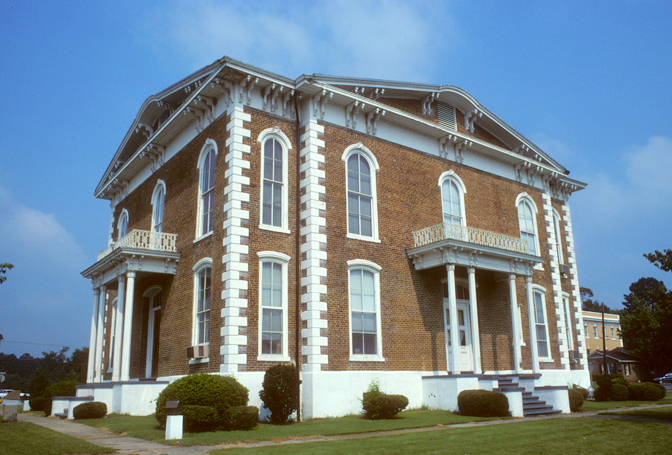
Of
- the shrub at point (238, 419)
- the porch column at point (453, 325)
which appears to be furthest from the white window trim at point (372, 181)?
the shrub at point (238, 419)

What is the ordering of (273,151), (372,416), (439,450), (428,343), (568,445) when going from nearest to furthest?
Result: (439,450)
(568,445)
(372,416)
(273,151)
(428,343)

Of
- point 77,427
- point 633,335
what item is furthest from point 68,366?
point 633,335

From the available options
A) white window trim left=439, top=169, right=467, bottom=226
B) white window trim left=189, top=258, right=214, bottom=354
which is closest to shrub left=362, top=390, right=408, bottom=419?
white window trim left=189, top=258, right=214, bottom=354

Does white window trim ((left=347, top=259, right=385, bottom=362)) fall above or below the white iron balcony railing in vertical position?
below

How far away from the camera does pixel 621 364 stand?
62062mm

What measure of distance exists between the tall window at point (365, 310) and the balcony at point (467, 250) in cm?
211

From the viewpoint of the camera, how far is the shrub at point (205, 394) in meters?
15.1

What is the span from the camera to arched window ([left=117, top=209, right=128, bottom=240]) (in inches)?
1150

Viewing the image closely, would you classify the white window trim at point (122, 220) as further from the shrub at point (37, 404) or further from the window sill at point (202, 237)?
the window sill at point (202, 237)

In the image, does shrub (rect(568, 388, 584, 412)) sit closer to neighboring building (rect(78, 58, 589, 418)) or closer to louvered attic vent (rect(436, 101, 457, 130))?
neighboring building (rect(78, 58, 589, 418))

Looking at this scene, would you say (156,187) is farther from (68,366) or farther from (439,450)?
(68,366)

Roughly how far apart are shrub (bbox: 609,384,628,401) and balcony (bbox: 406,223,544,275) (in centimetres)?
671

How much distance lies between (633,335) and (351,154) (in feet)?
37.0

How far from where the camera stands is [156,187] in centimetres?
2573
